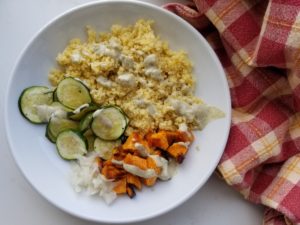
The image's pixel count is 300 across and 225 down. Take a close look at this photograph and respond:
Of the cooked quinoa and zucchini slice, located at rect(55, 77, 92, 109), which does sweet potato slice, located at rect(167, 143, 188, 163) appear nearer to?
the cooked quinoa

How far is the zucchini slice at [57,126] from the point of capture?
1.07 meters

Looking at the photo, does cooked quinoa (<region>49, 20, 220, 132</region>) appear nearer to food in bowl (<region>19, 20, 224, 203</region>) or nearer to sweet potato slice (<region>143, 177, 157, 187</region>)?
food in bowl (<region>19, 20, 224, 203</region>)

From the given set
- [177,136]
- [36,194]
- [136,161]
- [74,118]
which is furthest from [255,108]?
[36,194]

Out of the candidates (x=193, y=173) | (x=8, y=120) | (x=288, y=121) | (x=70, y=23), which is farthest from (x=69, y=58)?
(x=288, y=121)

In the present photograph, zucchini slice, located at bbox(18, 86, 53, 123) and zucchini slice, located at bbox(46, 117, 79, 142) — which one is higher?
zucchini slice, located at bbox(18, 86, 53, 123)

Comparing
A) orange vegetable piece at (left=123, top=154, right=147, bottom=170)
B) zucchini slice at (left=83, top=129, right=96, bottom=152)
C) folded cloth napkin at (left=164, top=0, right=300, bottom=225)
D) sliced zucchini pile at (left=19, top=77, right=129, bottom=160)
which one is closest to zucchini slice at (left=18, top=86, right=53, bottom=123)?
sliced zucchini pile at (left=19, top=77, right=129, bottom=160)

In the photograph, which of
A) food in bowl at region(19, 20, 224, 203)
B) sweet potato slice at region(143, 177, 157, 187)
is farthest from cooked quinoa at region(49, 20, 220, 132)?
sweet potato slice at region(143, 177, 157, 187)

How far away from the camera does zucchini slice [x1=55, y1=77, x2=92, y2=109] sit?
106 cm

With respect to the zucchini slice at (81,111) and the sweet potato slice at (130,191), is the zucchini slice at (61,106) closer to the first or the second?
the zucchini slice at (81,111)

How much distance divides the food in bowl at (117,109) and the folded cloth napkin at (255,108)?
10cm

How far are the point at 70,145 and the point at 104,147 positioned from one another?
74 millimetres

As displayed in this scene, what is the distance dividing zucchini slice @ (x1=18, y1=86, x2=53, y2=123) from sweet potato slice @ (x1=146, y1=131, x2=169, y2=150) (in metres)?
0.23

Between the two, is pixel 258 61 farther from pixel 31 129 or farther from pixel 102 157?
pixel 31 129

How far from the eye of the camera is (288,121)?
1.13 meters
